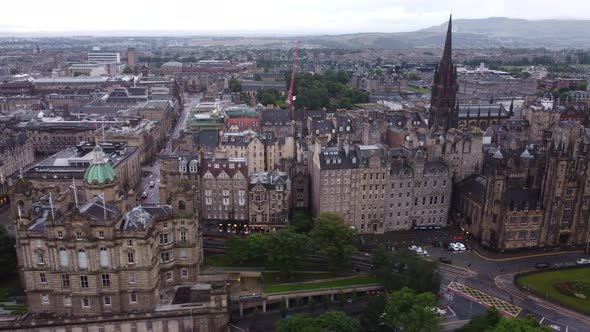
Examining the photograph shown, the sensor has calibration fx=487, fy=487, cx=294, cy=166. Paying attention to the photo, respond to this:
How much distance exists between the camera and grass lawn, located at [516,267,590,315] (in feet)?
279

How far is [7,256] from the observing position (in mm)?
88750

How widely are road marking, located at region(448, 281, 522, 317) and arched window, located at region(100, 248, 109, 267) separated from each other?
60446 mm

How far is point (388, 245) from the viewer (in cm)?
10544

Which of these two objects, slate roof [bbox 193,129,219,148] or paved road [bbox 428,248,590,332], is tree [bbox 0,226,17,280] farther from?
paved road [bbox 428,248,590,332]

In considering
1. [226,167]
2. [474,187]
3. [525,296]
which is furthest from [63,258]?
[474,187]

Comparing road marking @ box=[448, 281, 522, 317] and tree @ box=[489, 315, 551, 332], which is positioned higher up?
tree @ box=[489, 315, 551, 332]

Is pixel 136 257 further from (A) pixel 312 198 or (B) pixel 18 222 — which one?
(A) pixel 312 198

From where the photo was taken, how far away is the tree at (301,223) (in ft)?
353

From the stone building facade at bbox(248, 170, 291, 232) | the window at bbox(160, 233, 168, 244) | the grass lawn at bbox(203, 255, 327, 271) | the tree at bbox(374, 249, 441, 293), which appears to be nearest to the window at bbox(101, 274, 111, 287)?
the window at bbox(160, 233, 168, 244)

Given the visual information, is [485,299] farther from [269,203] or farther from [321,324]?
[269,203]

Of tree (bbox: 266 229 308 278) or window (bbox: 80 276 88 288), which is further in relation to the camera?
tree (bbox: 266 229 308 278)

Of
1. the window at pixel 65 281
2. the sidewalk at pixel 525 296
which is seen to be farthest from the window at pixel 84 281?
the sidewalk at pixel 525 296

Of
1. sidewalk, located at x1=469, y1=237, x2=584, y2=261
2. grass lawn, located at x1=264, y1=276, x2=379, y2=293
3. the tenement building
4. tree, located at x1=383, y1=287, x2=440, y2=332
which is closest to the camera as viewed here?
tree, located at x1=383, y1=287, x2=440, y2=332

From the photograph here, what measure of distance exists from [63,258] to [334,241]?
4596 centimetres
